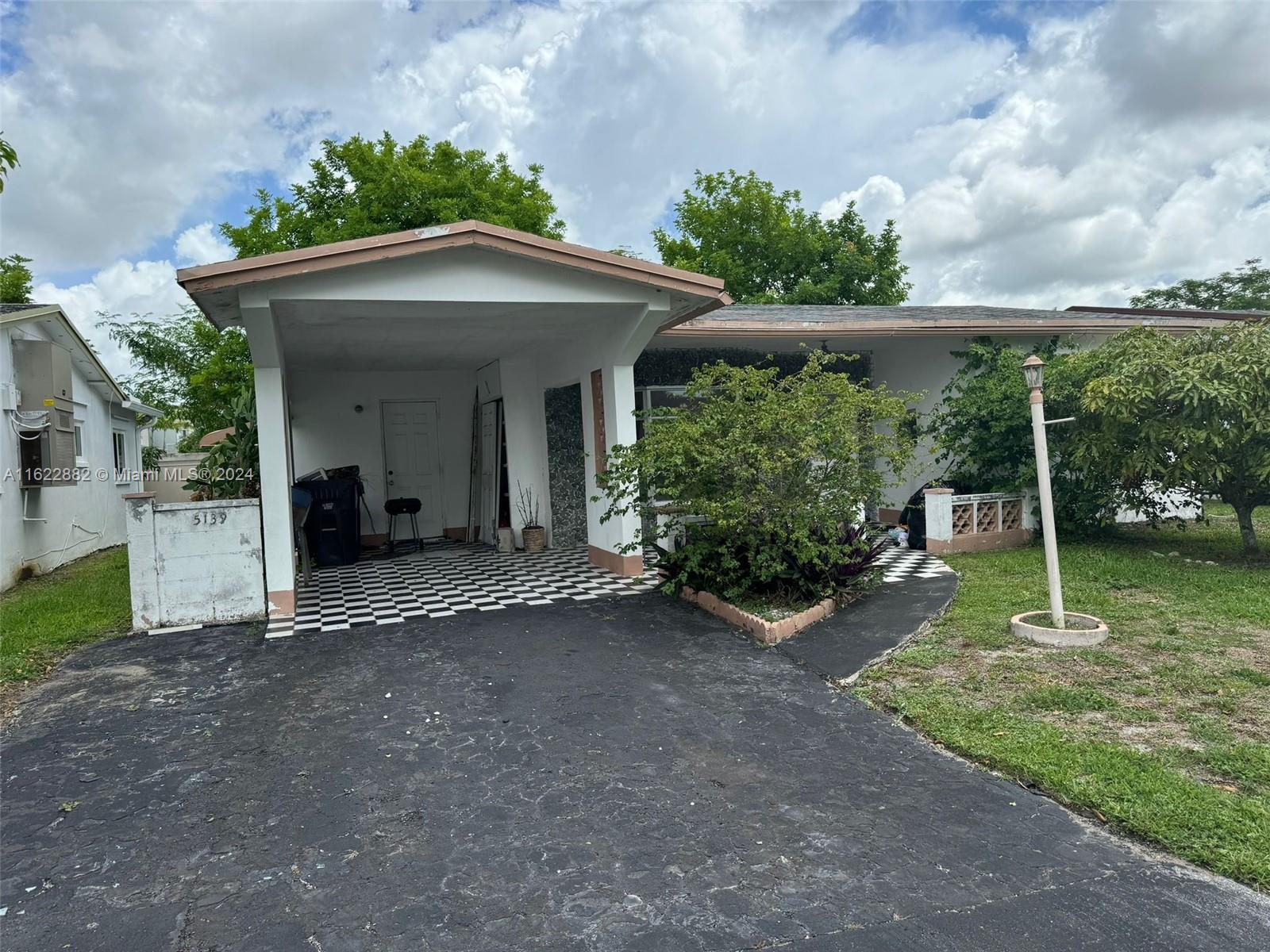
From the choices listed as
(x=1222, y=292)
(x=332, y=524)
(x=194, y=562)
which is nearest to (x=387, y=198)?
(x=332, y=524)

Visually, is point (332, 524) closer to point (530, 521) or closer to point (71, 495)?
point (530, 521)

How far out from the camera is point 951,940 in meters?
2.17

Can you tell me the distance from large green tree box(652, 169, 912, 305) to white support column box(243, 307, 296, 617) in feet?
64.0

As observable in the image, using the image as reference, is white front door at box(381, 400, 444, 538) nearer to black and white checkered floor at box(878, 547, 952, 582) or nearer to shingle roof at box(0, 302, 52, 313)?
shingle roof at box(0, 302, 52, 313)

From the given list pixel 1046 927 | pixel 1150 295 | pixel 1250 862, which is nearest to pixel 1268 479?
pixel 1250 862

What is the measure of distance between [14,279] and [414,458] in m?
14.5

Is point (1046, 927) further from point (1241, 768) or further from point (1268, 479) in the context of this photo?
point (1268, 479)

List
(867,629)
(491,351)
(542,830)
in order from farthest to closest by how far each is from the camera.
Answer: (491,351), (867,629), (542,830)

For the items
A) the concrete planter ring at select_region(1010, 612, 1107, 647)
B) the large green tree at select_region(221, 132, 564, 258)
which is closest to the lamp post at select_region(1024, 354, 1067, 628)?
the concrete planter ring at select_region(1010, 612, 1107, 647)

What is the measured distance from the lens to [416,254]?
6254 mm

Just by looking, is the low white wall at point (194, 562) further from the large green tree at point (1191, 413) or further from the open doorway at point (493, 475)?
the large green tree at point (1191, 413)

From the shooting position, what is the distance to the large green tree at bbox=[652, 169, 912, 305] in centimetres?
2502

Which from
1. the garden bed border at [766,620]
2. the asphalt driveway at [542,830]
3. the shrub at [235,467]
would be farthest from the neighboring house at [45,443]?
the garden bed border at [766,620]

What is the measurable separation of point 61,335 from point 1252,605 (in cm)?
1426
